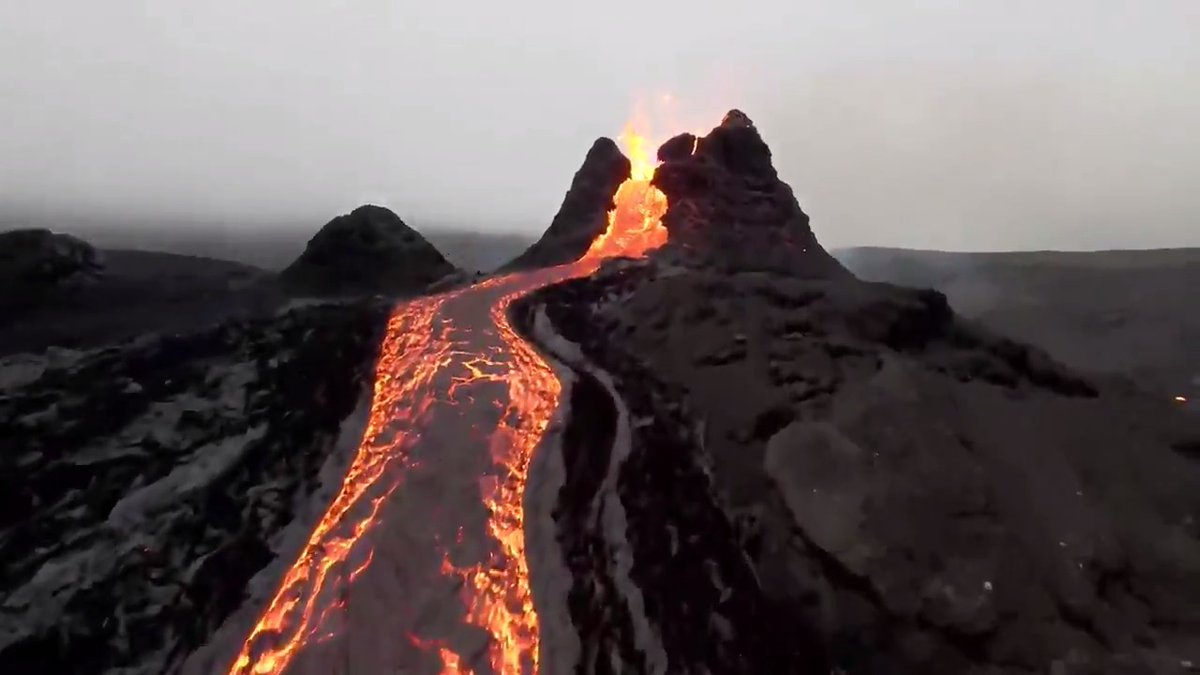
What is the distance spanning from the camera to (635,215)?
16078 mm

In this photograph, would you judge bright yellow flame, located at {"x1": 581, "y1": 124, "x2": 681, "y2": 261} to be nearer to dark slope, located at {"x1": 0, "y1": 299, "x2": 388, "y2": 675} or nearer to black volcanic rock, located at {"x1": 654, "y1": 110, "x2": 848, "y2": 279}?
black volcanic rock, located at {"x1": 654, "y1": 110, "x2": 848, "y2": 279}

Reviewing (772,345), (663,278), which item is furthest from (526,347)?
(772,345)

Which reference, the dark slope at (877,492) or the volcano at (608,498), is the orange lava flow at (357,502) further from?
the dark slope at (877,492)

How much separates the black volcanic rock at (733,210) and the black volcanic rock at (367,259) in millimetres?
5533

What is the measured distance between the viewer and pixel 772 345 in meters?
10.3

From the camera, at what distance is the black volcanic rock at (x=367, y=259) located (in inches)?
608

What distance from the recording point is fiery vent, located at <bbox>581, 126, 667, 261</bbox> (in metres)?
14.6

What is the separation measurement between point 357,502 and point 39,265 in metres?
7.18

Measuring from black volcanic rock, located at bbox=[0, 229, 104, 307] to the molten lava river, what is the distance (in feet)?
17.0

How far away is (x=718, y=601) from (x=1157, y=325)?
73.3 feet

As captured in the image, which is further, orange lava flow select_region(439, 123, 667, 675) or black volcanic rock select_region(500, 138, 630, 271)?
black volcanic rock select_region(500, 138, 630, 271)

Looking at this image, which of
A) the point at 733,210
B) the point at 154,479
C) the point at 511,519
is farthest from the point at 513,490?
the point at 733,210

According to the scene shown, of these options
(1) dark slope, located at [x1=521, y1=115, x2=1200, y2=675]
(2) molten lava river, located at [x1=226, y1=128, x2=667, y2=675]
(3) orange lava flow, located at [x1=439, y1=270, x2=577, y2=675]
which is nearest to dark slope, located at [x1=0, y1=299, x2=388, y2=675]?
(2) molten lava river, located at [x1=226, y1=128, x2=667, y2=675]

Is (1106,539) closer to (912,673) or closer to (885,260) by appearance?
(912,673)
